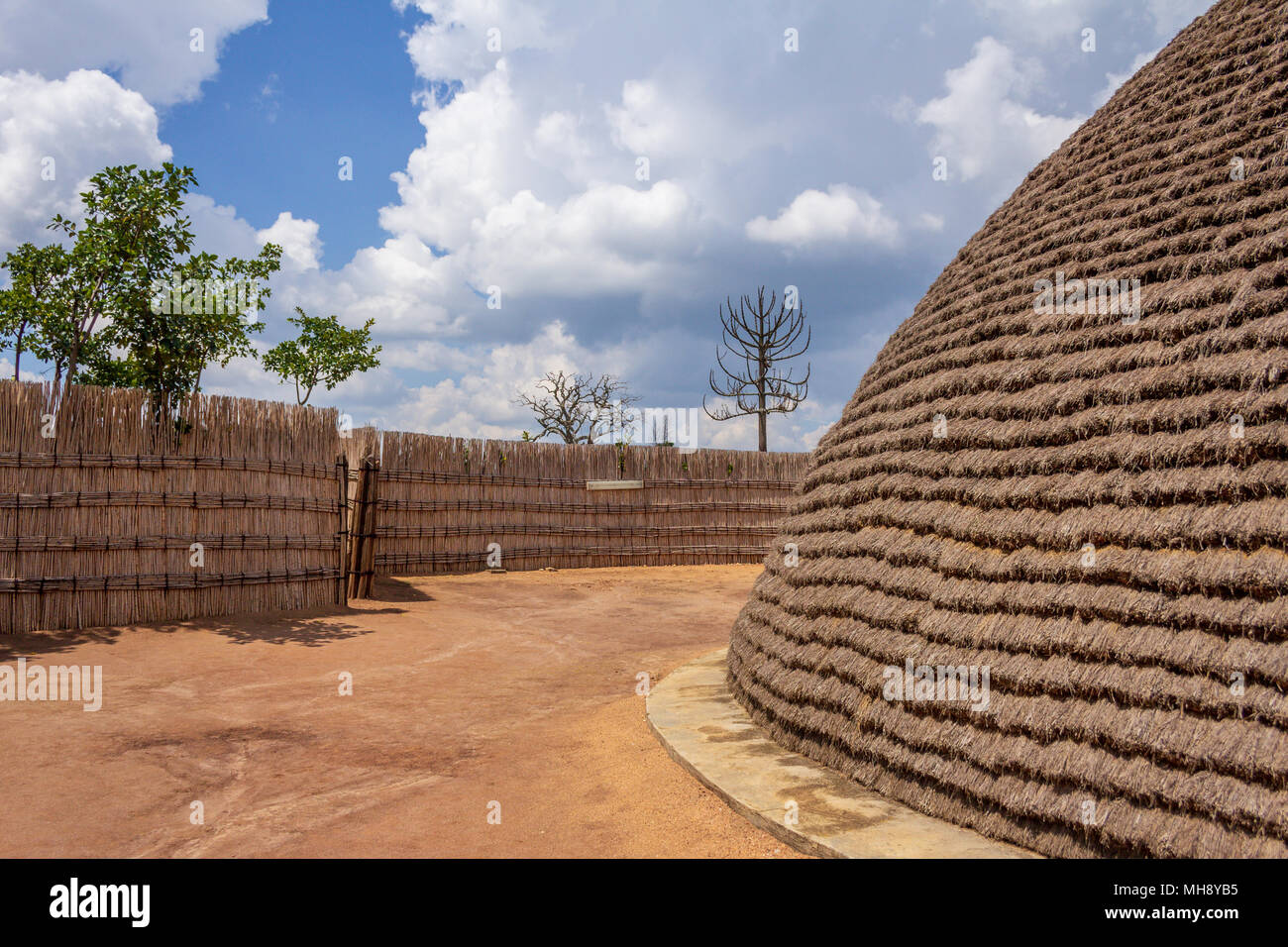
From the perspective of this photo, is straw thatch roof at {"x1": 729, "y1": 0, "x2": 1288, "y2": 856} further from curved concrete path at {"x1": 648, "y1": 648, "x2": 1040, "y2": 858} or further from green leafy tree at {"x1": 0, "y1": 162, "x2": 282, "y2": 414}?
green leafy tree at {"x1": 0, "y1": 162, "x2": 282, "y2": 414}

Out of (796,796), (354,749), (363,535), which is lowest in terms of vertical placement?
(354,749)

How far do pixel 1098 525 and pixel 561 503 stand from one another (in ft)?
49.2

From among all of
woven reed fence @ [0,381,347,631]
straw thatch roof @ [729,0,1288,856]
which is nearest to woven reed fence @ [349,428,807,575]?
woven reed fence @ [0,381,347,631]

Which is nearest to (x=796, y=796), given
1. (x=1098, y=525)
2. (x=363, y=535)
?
(x=1098, y=525)

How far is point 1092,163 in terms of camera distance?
17.8ft

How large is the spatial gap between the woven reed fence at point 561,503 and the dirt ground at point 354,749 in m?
4.24

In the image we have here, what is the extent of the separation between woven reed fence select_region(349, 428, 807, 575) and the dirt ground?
4.24 m

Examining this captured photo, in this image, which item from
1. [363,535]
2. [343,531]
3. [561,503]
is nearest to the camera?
[343,531]

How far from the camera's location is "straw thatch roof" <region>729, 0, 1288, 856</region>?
3.01 meters

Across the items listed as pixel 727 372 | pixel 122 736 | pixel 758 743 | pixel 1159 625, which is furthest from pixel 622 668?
pixel 727 372

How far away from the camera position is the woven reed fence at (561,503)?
15367mm

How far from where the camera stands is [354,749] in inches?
220

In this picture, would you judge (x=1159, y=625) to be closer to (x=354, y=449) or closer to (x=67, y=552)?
(x=67, y=552)

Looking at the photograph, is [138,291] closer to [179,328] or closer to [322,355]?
[179,328]
